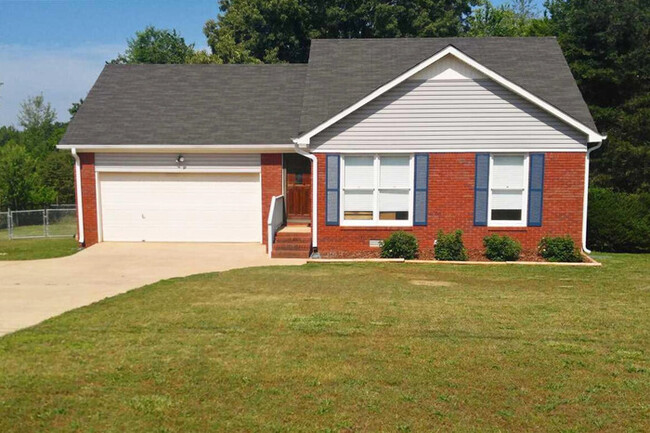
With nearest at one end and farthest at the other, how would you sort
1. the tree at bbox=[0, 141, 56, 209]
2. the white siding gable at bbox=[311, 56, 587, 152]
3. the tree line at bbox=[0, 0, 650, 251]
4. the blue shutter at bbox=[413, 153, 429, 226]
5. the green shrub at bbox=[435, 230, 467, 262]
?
the green shrub at bbox=[435, 230, 467, 262] < the white siding gable at bbox=[311, 56, 587, 152] < the blue shutter at bbox=[413, 153, 429, 226] < the tree line at bbox=[0, 0, 650, 251] < the tree at bbox=[0, 141, 56, 209]

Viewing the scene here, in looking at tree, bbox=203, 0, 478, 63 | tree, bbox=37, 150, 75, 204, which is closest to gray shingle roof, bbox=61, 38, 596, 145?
tree, bbox=203, 0, 478, 63

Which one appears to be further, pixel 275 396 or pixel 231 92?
pixel 231 92

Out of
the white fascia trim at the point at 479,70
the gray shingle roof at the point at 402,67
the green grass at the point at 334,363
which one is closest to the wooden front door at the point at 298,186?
the gray shingle roof at the point at 402,67

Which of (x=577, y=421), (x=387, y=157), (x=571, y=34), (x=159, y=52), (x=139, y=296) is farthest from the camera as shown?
(x=159, y=52)

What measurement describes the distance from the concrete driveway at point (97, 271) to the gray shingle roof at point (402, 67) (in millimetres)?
4112

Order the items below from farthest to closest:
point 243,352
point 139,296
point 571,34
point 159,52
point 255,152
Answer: point 159,52
point 571,34
point 255,152
point 139,296
point 243,352

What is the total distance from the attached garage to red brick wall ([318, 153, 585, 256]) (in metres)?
3.27

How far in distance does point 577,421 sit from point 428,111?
36.3ft

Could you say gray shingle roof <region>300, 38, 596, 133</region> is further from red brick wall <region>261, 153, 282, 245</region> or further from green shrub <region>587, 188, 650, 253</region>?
green shrub <region>587, 188, 650, 253</region>

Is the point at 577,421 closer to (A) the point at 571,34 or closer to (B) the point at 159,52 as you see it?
(A) the point at 571,34

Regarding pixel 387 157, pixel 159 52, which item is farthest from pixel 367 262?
pixel 159 52

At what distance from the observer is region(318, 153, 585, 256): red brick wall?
15.1 m

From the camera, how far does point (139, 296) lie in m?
10.2

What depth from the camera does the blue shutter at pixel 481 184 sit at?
598 inches
